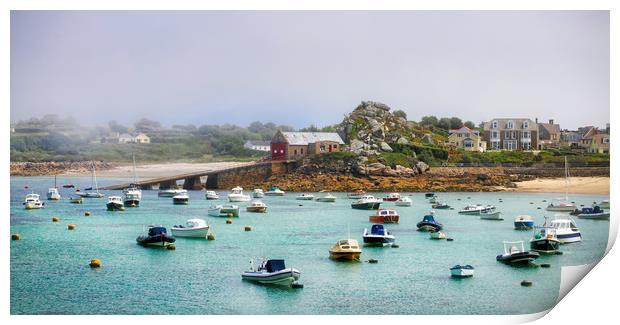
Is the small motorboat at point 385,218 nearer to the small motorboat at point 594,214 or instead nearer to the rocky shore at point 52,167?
the small motorboat at point 594,214

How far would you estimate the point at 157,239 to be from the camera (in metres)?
30.2

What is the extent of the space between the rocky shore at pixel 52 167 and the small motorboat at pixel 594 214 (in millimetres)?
32738

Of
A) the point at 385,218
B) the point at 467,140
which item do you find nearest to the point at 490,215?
the point at 385,218

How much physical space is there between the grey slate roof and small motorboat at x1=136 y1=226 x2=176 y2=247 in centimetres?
3091

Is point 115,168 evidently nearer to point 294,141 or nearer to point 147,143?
point 147,143

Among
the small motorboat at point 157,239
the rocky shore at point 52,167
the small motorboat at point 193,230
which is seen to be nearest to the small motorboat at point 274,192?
the rocky shore at point 52,167

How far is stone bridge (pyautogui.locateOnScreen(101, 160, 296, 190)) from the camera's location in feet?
195

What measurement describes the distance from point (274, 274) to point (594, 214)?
836 inches

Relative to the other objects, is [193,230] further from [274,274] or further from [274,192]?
[274,192]

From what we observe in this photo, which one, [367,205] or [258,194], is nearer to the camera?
[367,205]

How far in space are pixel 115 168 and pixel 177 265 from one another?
3649 centimetres

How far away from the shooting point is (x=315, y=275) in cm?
2539

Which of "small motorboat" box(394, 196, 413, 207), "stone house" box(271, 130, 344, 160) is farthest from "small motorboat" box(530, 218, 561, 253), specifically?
"stone house" box(271, 130, 344, 160)

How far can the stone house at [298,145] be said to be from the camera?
61000 mm
